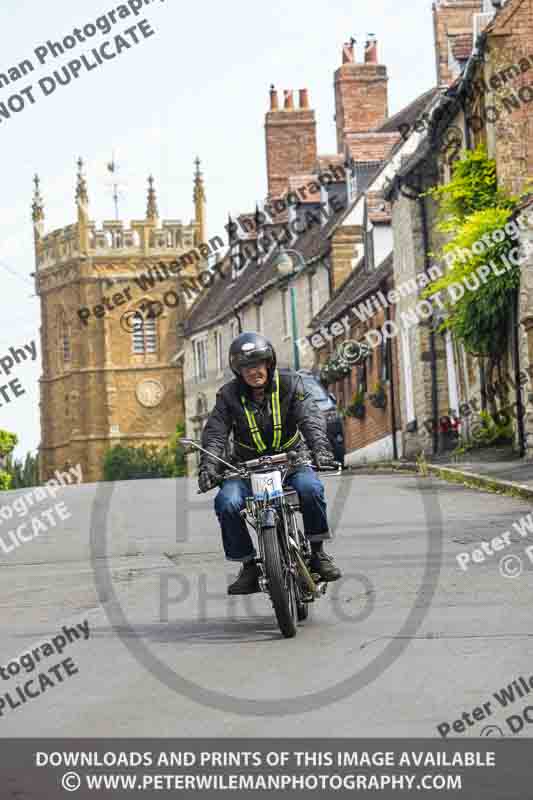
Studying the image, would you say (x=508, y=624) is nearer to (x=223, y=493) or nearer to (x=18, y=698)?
(x=223, y=493)

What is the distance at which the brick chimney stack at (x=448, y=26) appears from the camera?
3872cm

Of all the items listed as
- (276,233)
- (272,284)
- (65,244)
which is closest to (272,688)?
(272,284)

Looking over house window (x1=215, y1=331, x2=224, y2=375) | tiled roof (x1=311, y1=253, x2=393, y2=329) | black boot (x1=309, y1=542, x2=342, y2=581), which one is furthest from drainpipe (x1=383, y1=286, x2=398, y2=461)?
house window (x1=215, y1=331, x2=224, y2=375)

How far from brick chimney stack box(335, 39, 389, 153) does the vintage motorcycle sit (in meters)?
45.6

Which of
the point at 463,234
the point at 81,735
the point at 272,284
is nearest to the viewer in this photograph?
the point at 81,735

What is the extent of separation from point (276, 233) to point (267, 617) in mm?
52533

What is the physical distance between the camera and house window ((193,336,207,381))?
3072 inches

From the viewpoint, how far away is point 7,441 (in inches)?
3398

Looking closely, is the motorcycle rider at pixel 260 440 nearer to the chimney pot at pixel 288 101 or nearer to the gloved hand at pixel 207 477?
the gloved hand at pixel 207 477

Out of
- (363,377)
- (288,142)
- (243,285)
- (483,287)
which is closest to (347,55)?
(288,142)

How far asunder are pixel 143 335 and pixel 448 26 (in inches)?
3034

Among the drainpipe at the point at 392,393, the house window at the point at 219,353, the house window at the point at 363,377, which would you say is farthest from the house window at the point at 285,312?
the drainpipe at the point at 392,393

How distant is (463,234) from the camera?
1083 inches

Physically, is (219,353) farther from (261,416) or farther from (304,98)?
(261,416)
